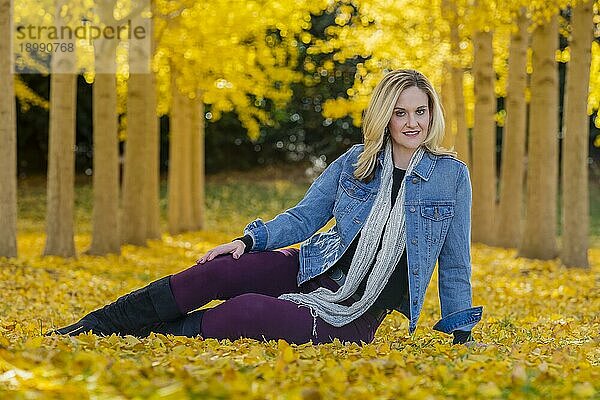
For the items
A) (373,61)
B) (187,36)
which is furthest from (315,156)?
(187,36)

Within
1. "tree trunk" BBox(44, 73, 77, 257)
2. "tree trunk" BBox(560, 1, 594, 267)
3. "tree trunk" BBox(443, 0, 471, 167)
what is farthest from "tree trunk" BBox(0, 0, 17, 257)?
"tree trunk" BBox(443, 0, 471, 167)

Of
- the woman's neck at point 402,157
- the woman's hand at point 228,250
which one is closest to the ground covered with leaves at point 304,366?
the woman's hand at point 228,250

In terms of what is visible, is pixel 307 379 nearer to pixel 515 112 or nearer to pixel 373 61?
pixel 515 112

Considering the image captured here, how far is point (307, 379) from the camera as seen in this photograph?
3.49 m

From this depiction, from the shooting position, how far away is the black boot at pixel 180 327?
15.0 ft

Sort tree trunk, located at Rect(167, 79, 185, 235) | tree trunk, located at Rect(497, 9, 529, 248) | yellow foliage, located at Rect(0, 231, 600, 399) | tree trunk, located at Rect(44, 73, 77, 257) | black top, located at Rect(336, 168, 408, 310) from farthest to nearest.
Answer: tree trunk, located at Rect(167, 79, 185, 235) → tree trunk, located at Rect(497, 9, 529, 248) → tree trunk, located at Rect(44, 73, 77, 257) → black top, located at Rect(336, 168, 408, 310) → yellow foliage, located at Rect(0, 231, 600, 399)

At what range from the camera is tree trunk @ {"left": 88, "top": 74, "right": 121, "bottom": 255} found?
13.0m

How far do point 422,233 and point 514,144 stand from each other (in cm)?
1145

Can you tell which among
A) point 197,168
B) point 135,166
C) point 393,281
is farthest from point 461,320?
point 197,168

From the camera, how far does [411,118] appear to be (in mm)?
4812

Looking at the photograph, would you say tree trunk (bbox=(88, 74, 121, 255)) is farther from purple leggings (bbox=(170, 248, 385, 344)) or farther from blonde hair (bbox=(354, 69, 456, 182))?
purple leggings (bbox=(170, 248, 385, 344))

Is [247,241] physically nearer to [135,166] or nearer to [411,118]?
[411,118]

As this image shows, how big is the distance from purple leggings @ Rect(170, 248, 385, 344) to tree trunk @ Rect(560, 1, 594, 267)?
310 inches

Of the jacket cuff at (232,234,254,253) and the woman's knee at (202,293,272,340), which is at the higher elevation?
the jacket cuff at (232,234,254,253)
